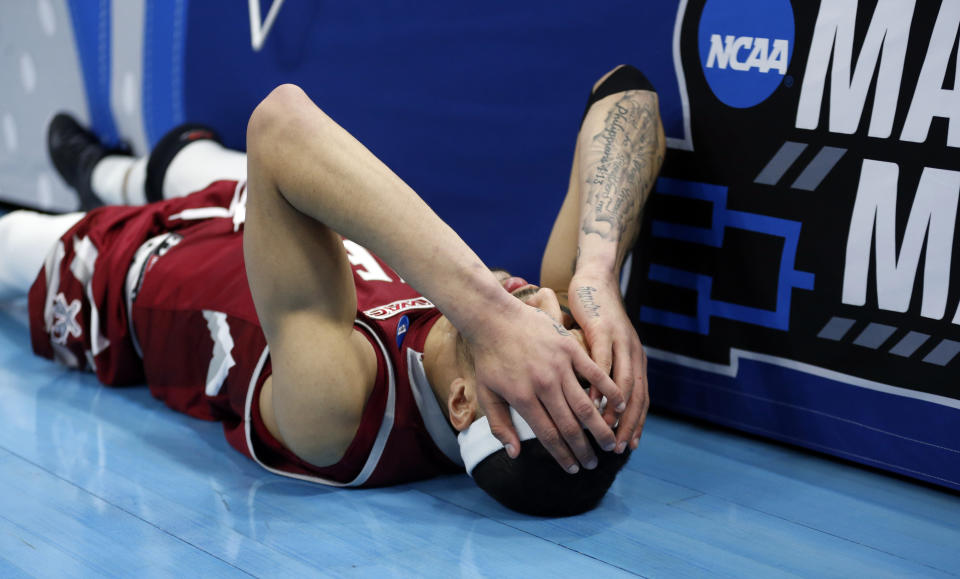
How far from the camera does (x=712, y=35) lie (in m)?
1.29

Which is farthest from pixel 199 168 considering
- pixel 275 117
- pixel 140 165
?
pixel 275 117

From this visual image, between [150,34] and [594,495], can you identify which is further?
[150,34]

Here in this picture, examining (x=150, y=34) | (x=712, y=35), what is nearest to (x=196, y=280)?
(x=712, y=35)

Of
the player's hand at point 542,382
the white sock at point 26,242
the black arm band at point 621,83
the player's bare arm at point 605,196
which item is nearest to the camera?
the player's hand at point 542,382

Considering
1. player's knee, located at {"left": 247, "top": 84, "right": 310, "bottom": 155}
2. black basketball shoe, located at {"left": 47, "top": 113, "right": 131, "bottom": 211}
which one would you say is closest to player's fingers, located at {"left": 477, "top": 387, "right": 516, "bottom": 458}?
player's knee, located at {"left": 247, "top": 84, "right": 310, "bottom": 155}

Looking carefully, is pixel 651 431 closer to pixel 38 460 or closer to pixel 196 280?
pixel 196 280

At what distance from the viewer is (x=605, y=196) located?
1.24m

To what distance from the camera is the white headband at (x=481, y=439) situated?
903 mm

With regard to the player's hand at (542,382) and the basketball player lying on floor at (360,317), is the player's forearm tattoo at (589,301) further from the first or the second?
the player's hand at (542,382)

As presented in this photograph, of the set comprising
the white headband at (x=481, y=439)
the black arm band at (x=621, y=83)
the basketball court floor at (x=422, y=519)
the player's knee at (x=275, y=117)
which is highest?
the player's knee at (x=275, y=117)

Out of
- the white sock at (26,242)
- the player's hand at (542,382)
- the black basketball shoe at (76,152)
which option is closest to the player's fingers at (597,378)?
the player's hand at (542,382)

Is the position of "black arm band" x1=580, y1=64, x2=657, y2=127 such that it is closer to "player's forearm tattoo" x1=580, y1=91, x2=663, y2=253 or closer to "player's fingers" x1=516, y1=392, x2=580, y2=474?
"player's forearm tattoo" x1=580, y1=91, x2=663, y2=253

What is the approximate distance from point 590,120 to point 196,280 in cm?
59

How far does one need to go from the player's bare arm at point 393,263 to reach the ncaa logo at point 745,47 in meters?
0.55
